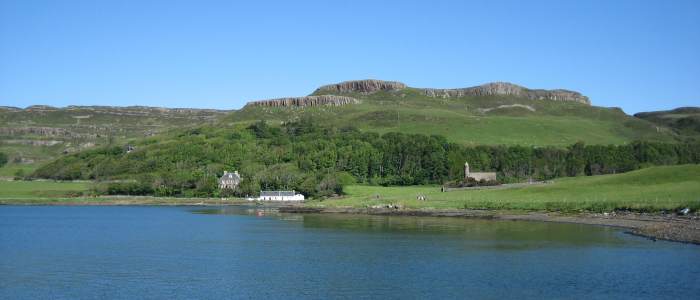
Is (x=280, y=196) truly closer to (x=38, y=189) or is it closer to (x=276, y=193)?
(x=276, y=193)

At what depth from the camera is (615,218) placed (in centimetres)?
7662

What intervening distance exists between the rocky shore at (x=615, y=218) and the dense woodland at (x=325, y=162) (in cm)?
3856

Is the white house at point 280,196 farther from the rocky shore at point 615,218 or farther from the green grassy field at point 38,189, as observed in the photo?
the green grassy field at point 38,189

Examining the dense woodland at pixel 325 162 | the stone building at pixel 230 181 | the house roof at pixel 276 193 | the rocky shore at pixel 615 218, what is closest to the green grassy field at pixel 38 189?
the dense woodland at pixel 325 162

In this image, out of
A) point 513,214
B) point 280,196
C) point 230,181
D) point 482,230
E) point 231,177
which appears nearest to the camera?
point 482,230

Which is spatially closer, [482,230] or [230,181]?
[482,230]

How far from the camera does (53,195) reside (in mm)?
142250

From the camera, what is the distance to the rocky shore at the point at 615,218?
201ft

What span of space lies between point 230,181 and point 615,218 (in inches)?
3674

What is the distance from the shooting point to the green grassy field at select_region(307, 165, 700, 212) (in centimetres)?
8206

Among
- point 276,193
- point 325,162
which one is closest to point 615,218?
point 276,193

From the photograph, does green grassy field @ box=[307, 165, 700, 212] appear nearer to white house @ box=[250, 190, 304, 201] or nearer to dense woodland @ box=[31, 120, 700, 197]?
white house @ box=[250, 190, 304, 201]

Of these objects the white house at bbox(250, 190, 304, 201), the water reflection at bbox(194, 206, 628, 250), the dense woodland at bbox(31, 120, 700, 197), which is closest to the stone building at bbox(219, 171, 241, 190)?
the dense woodland at bbox(31, 120, 700, 197)

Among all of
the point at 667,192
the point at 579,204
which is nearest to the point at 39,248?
the point at 579,204
